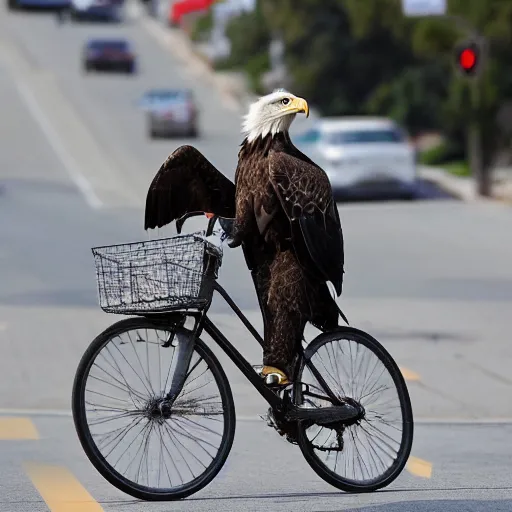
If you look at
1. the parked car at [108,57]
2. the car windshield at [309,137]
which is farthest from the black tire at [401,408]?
the parked car at [108,57]

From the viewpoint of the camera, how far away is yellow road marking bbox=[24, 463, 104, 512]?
6785mm

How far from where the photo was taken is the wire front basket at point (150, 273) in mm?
6422

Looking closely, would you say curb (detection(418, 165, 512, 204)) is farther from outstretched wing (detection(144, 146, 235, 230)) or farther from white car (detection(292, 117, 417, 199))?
outstretched wing (detection(144, 146, 235, 230))

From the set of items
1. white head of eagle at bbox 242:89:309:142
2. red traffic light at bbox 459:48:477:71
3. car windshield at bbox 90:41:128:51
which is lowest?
car windshield at bbox 90:41:128:51

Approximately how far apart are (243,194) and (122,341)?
0.74m

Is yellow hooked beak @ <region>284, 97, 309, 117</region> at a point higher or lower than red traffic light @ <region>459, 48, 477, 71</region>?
higher

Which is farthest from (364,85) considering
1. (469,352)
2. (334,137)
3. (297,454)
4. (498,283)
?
(297,454)

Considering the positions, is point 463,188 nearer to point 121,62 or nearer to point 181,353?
point 181,353

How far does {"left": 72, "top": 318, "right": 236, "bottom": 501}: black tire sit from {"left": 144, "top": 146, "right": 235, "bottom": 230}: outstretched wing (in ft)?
1.63

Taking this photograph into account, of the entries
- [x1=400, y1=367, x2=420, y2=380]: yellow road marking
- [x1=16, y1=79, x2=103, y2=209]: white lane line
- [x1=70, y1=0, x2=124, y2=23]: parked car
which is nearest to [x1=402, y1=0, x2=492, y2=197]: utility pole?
[x1=16, y1=79, x2=103, y2=209]: white lane line

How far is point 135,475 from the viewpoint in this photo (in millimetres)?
6684

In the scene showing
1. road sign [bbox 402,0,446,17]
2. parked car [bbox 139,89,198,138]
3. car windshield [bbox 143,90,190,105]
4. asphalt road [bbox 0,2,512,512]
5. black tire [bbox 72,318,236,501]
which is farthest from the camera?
car windshield [bbox 143,90,190,105]

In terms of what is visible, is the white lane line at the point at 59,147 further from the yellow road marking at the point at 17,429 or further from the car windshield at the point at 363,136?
the yellow road marking at the point at 17,429

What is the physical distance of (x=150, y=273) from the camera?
643cm
